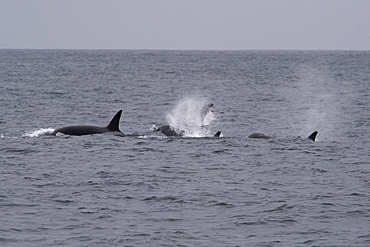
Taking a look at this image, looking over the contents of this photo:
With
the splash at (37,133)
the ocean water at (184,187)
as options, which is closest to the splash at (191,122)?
the ocean water at (184,187)

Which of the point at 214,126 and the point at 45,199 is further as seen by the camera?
the point at 214,126

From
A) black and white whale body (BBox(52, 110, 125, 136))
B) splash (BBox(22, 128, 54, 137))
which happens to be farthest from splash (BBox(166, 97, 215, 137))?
splash (BBox(22, 128, 54, 137))

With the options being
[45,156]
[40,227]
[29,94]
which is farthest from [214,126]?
[29,94]

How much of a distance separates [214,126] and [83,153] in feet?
40.8

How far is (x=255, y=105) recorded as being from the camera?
155ft

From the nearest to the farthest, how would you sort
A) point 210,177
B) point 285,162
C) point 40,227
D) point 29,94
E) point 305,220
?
point 40,227, point 305,220, point 210,177, point 285,162, point 29,94

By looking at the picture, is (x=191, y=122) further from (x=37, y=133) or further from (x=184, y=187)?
(x=184, y=187)

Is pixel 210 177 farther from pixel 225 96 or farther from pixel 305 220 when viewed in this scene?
pixel 225 96

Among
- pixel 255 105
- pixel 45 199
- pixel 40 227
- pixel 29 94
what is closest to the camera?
pixel 40 227

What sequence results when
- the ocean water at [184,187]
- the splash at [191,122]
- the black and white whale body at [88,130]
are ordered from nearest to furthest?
the ocean water at [184,187] → the black and white whale body at [88,130] → the splash at [191,122]

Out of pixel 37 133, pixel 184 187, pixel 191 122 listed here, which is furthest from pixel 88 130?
pixel 184 187

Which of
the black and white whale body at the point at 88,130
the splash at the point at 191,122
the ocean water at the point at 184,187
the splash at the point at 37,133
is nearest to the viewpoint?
the ocean water at the point at 184,187

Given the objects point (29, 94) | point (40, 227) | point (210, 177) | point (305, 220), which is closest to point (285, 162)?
point (210, 177)

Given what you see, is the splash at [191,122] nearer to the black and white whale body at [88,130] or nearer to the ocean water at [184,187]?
the ocean water at [184,187]
